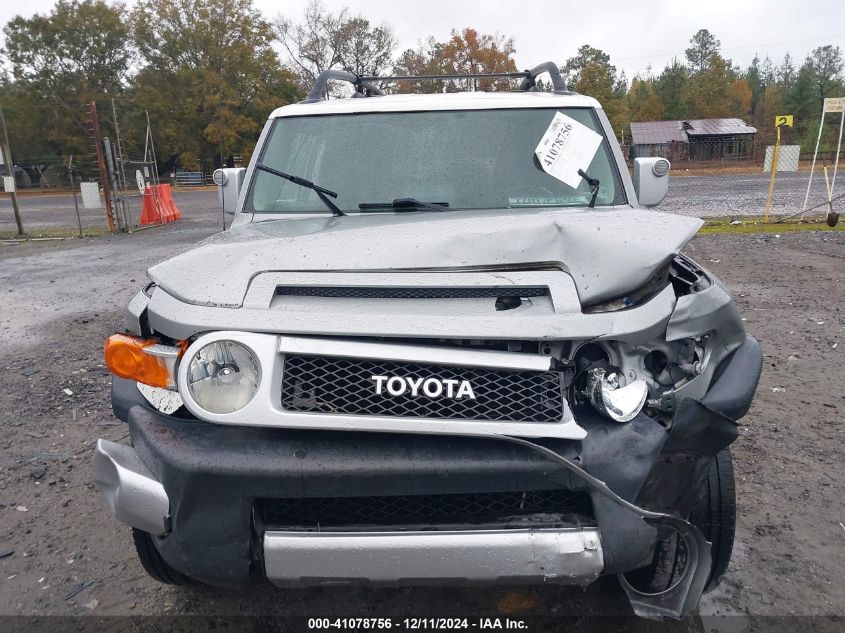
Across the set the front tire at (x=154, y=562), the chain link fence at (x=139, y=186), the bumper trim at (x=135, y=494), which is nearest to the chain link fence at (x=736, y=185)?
the chain link fence at (x=139, y=186)

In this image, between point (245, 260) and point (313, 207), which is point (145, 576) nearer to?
point (245, 260)

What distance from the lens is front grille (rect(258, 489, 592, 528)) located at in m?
2.01

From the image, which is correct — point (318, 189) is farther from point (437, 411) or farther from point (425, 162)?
point (437, 411)

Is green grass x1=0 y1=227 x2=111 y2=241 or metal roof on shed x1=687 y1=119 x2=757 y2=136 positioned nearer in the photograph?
green grass x1=0 y1=227 x2=111 y2=241

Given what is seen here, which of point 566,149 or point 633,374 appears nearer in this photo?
point 633,374

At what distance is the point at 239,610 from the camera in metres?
2.67

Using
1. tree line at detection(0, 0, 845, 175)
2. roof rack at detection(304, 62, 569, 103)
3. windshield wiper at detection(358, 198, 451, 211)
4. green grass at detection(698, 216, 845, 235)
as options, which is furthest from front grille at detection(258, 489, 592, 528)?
tree line at detection(0, 0, 845, 175)

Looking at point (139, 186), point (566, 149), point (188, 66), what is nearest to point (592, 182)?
point (566, 149)

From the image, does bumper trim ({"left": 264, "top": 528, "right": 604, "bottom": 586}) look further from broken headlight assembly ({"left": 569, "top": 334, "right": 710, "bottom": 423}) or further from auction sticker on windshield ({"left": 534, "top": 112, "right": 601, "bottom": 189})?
auction sticker on windshield ({"left": 534, "top": 112, "right": 601, "bottom": 189})

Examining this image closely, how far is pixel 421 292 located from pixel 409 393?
33cm

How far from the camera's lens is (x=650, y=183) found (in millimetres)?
3748

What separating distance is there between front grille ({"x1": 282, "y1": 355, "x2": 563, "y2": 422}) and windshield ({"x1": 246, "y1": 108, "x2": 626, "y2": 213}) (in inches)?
56.0

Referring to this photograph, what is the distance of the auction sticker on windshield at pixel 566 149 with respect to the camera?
3.32 meters

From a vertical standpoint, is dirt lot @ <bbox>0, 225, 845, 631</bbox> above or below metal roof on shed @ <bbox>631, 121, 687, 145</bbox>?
below
